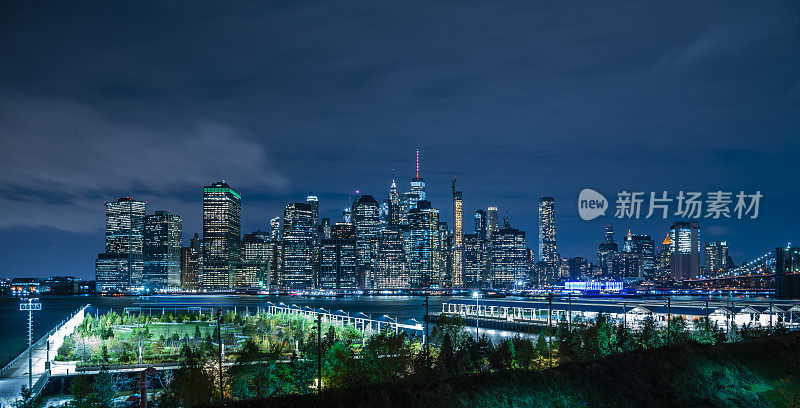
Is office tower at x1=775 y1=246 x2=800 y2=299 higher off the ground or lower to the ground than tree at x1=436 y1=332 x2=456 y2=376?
lower

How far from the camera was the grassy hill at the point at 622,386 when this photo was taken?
62.0 feet

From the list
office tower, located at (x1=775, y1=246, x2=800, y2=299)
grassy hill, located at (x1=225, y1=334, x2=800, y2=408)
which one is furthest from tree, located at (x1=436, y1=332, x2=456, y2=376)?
office tower, located at (x1=775, y1=246, x2=800, y2=299)

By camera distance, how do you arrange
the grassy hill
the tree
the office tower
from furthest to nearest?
the office tower → the tree → the grassy hill

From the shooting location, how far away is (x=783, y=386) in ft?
83.8

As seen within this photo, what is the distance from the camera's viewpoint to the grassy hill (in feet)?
62.0

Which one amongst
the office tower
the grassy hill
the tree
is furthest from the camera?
the office tower

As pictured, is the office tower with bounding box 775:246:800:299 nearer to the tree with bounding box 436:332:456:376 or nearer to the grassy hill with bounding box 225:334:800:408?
the grassy hill with bounding box 225:334:800:408

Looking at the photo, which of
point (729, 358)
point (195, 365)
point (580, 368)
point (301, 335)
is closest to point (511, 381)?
point (580, 368)

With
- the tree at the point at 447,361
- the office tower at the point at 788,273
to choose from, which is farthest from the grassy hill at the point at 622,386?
the office tower at the point at 788,273

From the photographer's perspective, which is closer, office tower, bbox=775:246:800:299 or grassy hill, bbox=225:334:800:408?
grassy hill, bbox=225:334:800:408

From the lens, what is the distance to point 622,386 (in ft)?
75.1

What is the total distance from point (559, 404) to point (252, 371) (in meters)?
11.2

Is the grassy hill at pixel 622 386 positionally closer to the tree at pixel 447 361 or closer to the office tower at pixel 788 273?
the tree at pixel 447 361

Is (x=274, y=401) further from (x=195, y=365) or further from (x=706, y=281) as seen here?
(x=706, y=281)
